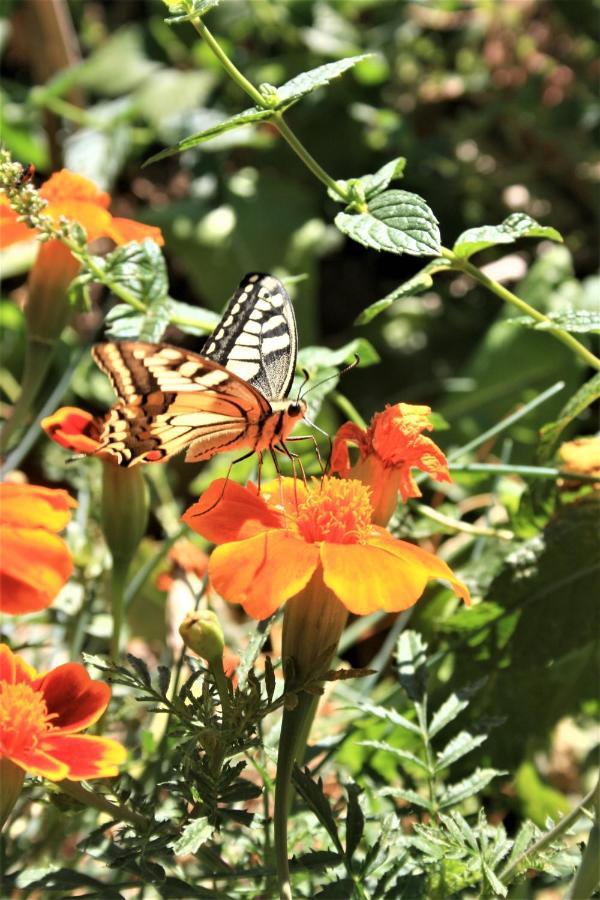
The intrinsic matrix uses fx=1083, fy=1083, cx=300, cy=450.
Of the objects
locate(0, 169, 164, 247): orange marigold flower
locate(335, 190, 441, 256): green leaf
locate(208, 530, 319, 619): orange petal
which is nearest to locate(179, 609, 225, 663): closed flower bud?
locate(208, 530, 319, 619): orange petal

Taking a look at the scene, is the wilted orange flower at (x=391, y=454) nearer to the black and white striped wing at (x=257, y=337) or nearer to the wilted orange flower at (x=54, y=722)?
the black and white striped wing at (x=257, y=337)

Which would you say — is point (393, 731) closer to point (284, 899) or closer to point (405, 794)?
point (405, 794)

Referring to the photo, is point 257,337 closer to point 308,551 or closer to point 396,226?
point 396,226

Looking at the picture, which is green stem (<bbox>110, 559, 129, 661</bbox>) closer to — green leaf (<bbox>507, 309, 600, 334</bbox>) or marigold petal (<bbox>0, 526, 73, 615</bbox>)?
marigold petal (<bbox>0, 526, 73, 615</bbox>)

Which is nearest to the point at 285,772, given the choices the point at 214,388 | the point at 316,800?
the point at 316,800

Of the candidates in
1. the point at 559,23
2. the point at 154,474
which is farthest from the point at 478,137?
the point at 154,474

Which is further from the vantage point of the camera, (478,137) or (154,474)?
(478,137)
